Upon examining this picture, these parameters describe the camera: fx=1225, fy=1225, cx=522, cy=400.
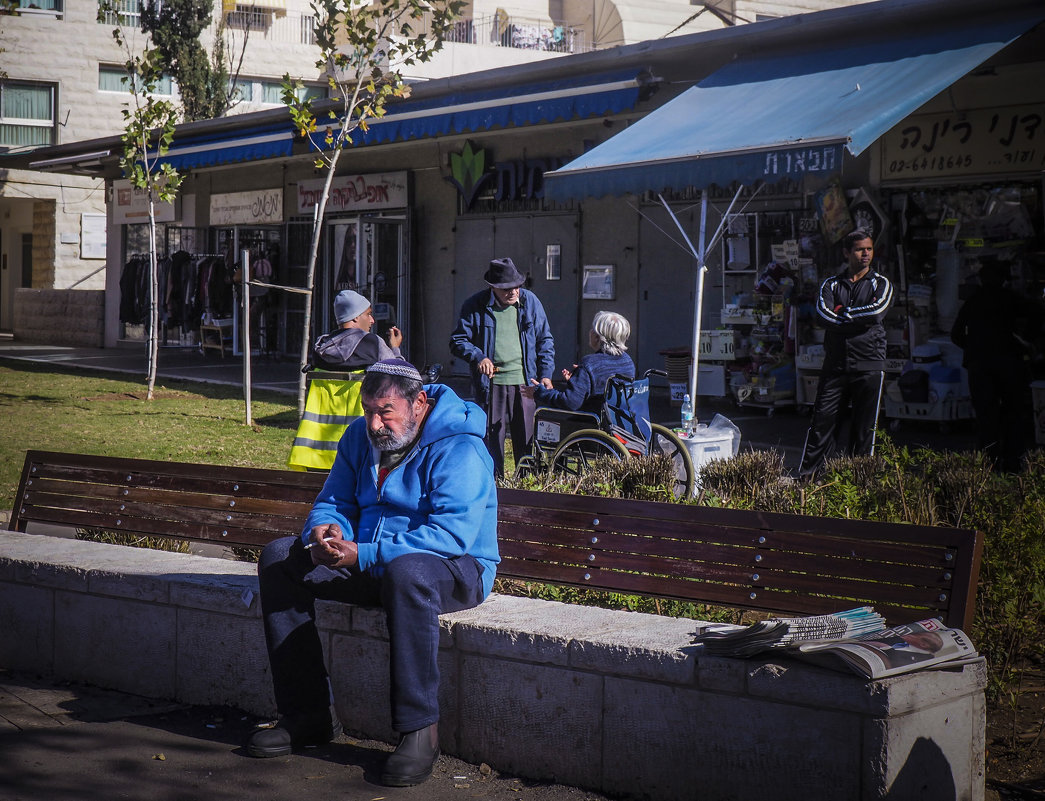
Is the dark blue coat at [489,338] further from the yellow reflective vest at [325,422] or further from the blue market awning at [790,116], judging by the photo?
the blue market awning at [790,116]

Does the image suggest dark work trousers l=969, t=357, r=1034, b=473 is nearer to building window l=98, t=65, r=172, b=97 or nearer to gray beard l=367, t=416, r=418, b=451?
gray beard l=367, t=416, r=418, b=451

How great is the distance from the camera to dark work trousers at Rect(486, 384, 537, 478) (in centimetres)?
859

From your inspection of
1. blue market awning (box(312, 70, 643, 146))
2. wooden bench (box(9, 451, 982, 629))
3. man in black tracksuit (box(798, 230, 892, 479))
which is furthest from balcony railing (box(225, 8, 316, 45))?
wooden bench (box(9, 451, 982, 629))

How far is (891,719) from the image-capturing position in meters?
3.20

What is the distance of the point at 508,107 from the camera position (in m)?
14.0

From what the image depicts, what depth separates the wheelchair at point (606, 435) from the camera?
732 centimetres

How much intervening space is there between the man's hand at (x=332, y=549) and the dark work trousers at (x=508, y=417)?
4564 millimetres

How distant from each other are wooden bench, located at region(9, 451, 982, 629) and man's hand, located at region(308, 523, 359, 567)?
2.56ft

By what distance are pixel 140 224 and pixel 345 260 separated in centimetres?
894

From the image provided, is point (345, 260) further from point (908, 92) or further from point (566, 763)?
point (566, 763)

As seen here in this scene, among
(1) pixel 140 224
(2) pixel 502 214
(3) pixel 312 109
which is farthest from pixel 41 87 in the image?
(2) pixel 502 214

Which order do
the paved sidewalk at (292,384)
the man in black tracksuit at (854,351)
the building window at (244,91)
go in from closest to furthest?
the man in black tracksuit at (854,351), the paved sidewalk at (292,384), the building window at (244,91)

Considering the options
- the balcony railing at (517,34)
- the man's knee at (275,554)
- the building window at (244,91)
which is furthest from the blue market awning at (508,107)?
the balcony railing at (517,34)

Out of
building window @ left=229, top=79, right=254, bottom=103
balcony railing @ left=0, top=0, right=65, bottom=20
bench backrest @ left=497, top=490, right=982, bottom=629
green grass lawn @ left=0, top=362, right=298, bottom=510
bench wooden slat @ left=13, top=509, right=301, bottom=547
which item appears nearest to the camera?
bench backrest @ left=497, top=490, right=982, bottom=629
